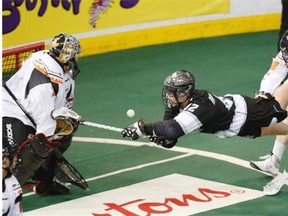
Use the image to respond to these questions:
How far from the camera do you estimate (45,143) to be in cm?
745

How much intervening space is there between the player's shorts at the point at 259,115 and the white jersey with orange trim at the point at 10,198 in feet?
7.90

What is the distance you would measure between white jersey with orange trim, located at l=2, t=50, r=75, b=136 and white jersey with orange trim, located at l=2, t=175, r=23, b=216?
1584mm

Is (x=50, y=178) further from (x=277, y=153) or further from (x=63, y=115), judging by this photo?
(x=277, y=153)

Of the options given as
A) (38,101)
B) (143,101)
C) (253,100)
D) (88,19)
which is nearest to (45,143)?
(38,101)

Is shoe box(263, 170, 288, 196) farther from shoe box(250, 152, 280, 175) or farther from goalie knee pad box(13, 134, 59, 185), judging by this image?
goalie knee pad box(13, 134, 59, 185)

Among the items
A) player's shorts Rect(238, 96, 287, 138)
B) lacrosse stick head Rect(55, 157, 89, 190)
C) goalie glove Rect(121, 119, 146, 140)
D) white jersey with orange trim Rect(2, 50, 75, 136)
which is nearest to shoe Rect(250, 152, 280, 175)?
player's shorts Rect(238, 96, 287, 138)

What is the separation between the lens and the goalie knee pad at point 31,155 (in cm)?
742

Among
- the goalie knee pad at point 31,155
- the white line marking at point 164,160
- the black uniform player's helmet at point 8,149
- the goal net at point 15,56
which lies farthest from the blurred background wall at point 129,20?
the black uniform player's helmet at point 8,149

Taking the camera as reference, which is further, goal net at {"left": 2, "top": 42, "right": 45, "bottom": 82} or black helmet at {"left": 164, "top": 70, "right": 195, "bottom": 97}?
goal net at {"left": 2, "top": 42, "right": 45, "bottom": 82}

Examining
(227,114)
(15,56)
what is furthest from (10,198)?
(15,56)

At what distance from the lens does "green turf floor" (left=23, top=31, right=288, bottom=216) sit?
324 inches

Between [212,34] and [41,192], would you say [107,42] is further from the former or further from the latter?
[41,192]

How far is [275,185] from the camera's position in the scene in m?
7.90

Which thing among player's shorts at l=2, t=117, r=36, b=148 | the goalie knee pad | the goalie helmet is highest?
the goalie helmet
